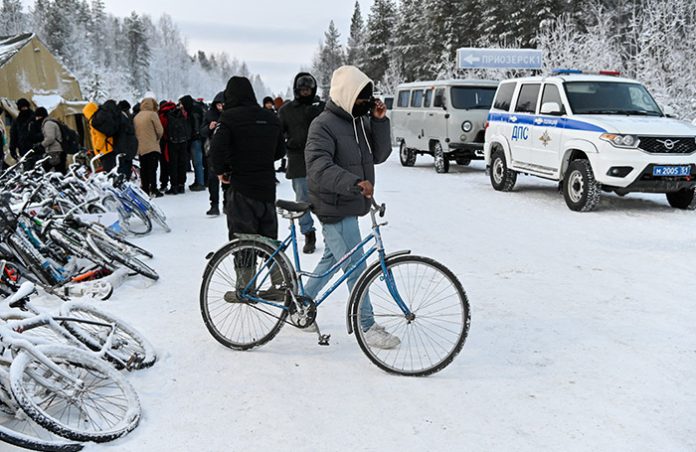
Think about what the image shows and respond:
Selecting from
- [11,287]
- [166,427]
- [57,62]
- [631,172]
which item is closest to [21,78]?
[57,62]

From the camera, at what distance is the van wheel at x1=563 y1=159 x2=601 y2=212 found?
9.74 meters

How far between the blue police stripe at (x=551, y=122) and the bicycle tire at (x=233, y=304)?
682cm

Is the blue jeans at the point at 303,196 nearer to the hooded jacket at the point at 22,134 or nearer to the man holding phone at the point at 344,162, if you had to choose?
the man holding phone at the point at 344,162

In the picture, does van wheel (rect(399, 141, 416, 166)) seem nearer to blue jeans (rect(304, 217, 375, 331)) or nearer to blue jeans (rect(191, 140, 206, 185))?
blue jeans (rect(191, 140, 206, 185))

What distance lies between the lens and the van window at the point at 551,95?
1079 centimetres

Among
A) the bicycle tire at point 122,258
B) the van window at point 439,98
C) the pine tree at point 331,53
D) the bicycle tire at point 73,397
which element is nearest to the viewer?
the bicycle tire at point 73,397

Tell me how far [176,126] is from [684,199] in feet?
29.7

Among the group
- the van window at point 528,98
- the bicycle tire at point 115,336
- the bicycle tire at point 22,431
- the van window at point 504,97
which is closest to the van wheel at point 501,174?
the van window at point 504,97

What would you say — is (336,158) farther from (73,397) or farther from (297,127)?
(297,127)

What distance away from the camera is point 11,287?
5836mm

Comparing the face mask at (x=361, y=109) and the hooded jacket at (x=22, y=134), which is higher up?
the face mask at (x=361, y=109)

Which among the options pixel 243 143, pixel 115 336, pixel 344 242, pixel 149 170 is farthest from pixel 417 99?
pixel 115 336

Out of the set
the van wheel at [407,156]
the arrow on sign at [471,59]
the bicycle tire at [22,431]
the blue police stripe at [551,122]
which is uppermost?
the arrow on sign at [471,59]

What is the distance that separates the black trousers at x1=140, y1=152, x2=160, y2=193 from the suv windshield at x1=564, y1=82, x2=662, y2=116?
750 cm
